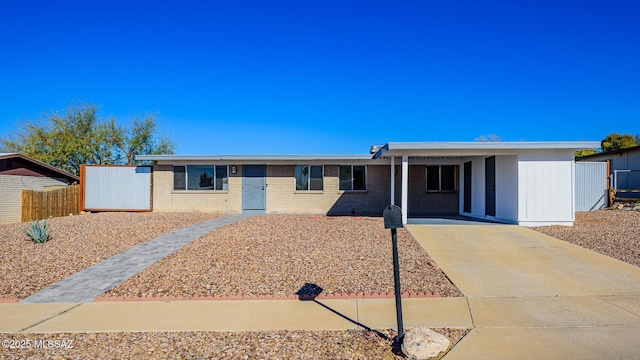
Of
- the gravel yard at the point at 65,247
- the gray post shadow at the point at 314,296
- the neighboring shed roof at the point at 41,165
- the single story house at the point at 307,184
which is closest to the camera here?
the gray post shadow at the point at 314,296

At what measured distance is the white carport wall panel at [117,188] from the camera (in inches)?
709

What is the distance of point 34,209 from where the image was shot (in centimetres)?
1622

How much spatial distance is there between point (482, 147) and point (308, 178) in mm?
7686

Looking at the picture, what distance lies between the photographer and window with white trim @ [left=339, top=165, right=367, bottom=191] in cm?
1756

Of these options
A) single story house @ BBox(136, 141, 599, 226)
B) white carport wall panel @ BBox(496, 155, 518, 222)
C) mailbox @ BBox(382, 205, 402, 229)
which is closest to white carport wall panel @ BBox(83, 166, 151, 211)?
single story house @ BBox(136, 141, 599, 226)

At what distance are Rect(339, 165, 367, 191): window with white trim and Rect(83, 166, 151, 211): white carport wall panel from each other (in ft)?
27.7

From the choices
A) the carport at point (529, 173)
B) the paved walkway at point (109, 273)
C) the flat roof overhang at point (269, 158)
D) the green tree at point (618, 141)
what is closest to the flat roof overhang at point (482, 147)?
the carport at point (529, 173)

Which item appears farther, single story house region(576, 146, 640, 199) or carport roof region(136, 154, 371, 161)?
single story house region(576, 146, 640, 199)

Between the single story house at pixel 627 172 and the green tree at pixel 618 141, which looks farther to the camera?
the green tree at pixel 618 141

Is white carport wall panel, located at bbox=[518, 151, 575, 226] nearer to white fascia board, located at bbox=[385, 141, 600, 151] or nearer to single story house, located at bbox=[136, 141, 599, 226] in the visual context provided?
white fascia board, located at bbox=[385, 141, 600, 151]

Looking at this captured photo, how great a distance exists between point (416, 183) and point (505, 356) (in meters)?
14.0

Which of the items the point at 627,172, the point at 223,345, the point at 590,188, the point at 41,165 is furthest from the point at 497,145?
the point at 41,165

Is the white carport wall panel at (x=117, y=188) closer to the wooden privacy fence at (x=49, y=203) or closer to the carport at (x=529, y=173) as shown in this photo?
the wooden privacy fence at (x=49, y=203)

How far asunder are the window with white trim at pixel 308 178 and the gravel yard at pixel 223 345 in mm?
13254
